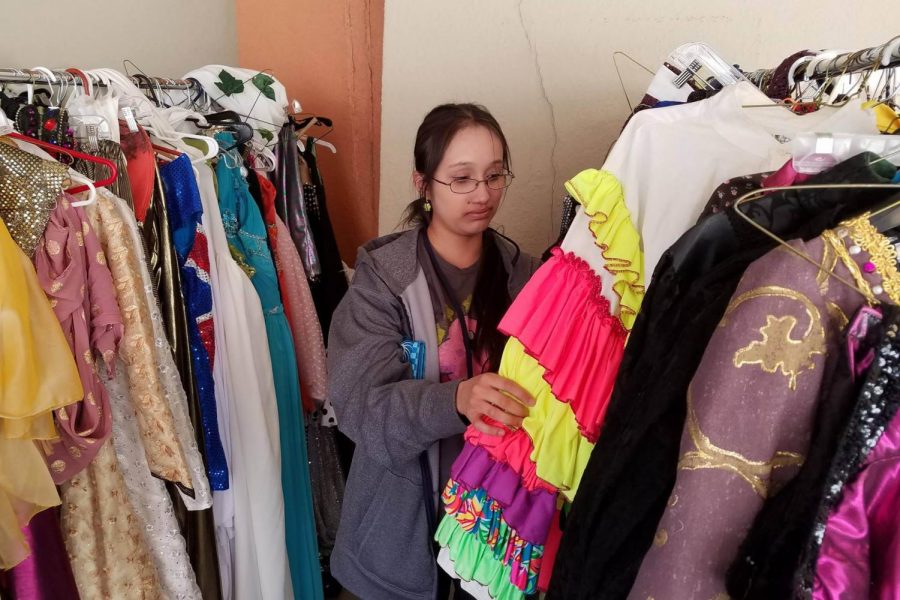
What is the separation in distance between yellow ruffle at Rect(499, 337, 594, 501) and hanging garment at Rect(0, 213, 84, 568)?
60 cm

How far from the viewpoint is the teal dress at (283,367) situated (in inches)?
51.0

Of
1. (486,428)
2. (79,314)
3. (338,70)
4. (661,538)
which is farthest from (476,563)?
(338,70)

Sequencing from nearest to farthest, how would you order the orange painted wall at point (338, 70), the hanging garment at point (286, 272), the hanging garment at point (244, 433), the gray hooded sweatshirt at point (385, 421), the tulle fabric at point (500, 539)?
the tulle fabric at point (500, 539)
the gray hooded sweatshirt at point (385, 421)
the hanging garment at point (244, 433)
the hanging garment at point (286, 272)
the orange painted wall at point (338, 70)

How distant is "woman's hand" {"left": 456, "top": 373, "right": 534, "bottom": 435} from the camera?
761mm

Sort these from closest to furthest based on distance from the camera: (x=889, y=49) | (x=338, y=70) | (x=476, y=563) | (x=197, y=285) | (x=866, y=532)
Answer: (x=866, y=532)
(x=889, y=49)
(x=476, y=563)
(x=197, y=285)
(x=338, y=70)

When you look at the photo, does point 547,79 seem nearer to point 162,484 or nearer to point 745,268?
point 745,268

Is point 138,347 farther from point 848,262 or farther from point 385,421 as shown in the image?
point 848,262

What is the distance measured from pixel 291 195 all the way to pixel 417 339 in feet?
2.34

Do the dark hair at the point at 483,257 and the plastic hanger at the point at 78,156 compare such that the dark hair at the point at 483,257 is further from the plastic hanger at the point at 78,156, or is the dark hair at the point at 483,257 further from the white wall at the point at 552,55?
the plastic hanger at the point at 78,156

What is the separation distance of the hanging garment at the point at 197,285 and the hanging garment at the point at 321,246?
460 mm

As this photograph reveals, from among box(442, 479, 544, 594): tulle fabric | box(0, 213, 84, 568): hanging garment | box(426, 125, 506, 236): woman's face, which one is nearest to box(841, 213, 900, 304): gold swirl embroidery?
box(442, 479, 544, 594): tulle fabric

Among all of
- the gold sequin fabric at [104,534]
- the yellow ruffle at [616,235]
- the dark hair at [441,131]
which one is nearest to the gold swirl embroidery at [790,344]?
the yellow ruffle at [616,235]

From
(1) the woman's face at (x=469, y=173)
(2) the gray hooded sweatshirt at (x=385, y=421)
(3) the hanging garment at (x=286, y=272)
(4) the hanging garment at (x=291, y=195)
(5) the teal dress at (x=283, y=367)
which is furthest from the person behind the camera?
(4) the hanging garment at (x=291, y=195)

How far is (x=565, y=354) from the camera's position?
2.33 feet
